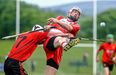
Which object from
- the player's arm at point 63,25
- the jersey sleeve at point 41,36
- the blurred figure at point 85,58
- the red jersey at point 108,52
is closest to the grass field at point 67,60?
the blurred figure at point 85,58

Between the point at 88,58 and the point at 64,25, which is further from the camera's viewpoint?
the point at 88,58

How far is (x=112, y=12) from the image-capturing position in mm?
25812

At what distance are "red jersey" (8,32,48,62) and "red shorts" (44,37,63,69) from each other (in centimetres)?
25

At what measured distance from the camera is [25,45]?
10695mm

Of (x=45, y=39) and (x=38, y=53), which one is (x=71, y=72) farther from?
(x=45, y=39)

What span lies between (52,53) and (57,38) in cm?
38

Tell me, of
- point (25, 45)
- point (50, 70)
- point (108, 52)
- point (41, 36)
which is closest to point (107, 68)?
point (108, 52)

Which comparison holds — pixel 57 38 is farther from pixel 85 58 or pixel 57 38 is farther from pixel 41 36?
pixel 85 58

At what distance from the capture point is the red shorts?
1104cm

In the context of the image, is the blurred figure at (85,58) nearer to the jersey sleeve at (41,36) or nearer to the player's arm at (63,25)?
the player's arm at (63,25)

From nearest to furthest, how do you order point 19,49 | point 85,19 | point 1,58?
point 19,49
point 1,58
point 85,19

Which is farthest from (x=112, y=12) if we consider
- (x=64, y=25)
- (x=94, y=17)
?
(x=64, y=25)

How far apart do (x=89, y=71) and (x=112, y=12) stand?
8.70 feet

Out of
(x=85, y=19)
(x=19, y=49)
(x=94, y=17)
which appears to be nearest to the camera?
(x=19, y=49)
